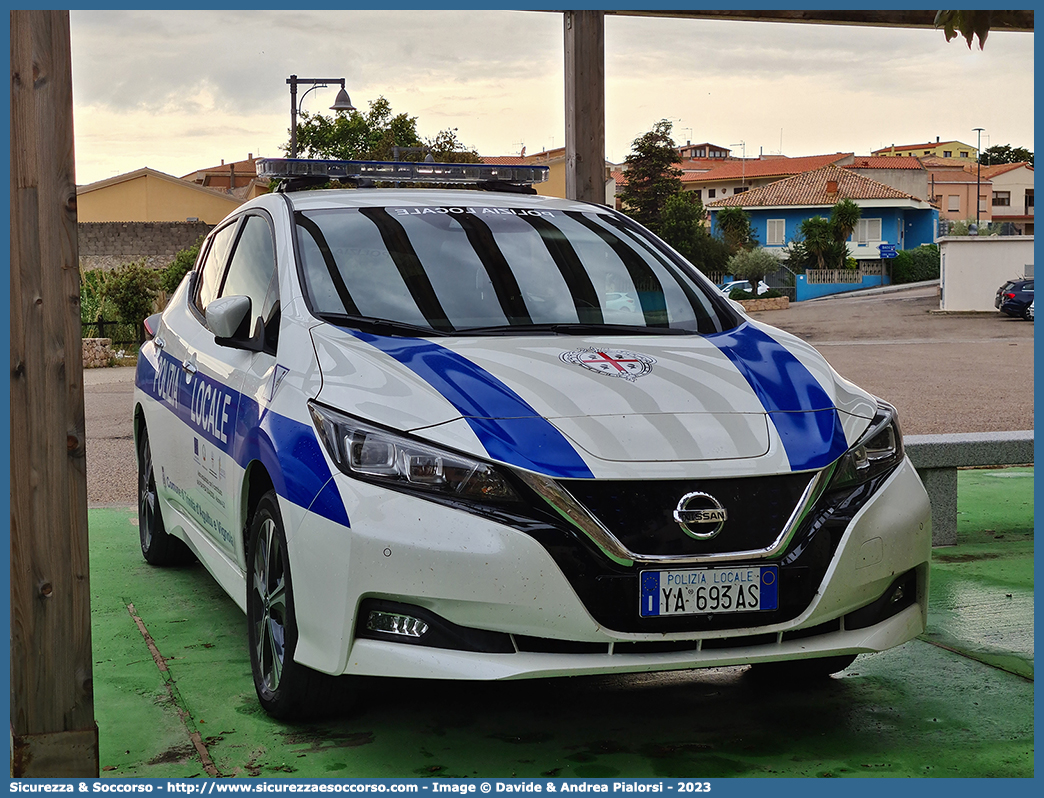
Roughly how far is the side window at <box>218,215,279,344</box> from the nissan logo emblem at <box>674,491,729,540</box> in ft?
4.83

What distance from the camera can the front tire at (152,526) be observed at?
230 inches

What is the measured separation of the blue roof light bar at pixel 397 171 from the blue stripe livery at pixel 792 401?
1.84m

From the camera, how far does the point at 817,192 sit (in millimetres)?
66125

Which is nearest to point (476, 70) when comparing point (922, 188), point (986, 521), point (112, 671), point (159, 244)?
point (159, 244)

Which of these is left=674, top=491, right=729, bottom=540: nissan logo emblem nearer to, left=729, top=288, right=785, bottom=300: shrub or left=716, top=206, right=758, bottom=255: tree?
left=729, top=288, right=785, bottom=300: shrub

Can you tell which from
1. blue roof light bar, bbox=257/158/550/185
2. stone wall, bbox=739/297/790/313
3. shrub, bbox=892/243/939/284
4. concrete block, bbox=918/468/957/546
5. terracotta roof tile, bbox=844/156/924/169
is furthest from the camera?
terracotta roof tile, bbox=844/156/924/169

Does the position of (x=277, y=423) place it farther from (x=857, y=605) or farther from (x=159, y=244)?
(x=159, y=244)

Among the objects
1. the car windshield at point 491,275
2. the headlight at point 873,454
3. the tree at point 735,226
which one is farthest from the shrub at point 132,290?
the tree at point 735,226

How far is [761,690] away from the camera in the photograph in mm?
4156

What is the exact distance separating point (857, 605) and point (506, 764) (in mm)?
1046

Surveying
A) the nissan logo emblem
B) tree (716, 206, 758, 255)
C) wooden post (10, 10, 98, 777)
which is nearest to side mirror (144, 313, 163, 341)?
wooden post (10, 10, 98, 777)

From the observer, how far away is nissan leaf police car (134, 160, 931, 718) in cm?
314

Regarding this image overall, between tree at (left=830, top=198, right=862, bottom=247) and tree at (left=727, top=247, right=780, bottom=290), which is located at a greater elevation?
tree at (left=830, top=198, right=862, bottom=247)

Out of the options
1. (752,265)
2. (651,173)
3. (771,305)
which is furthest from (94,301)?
(651,173)
